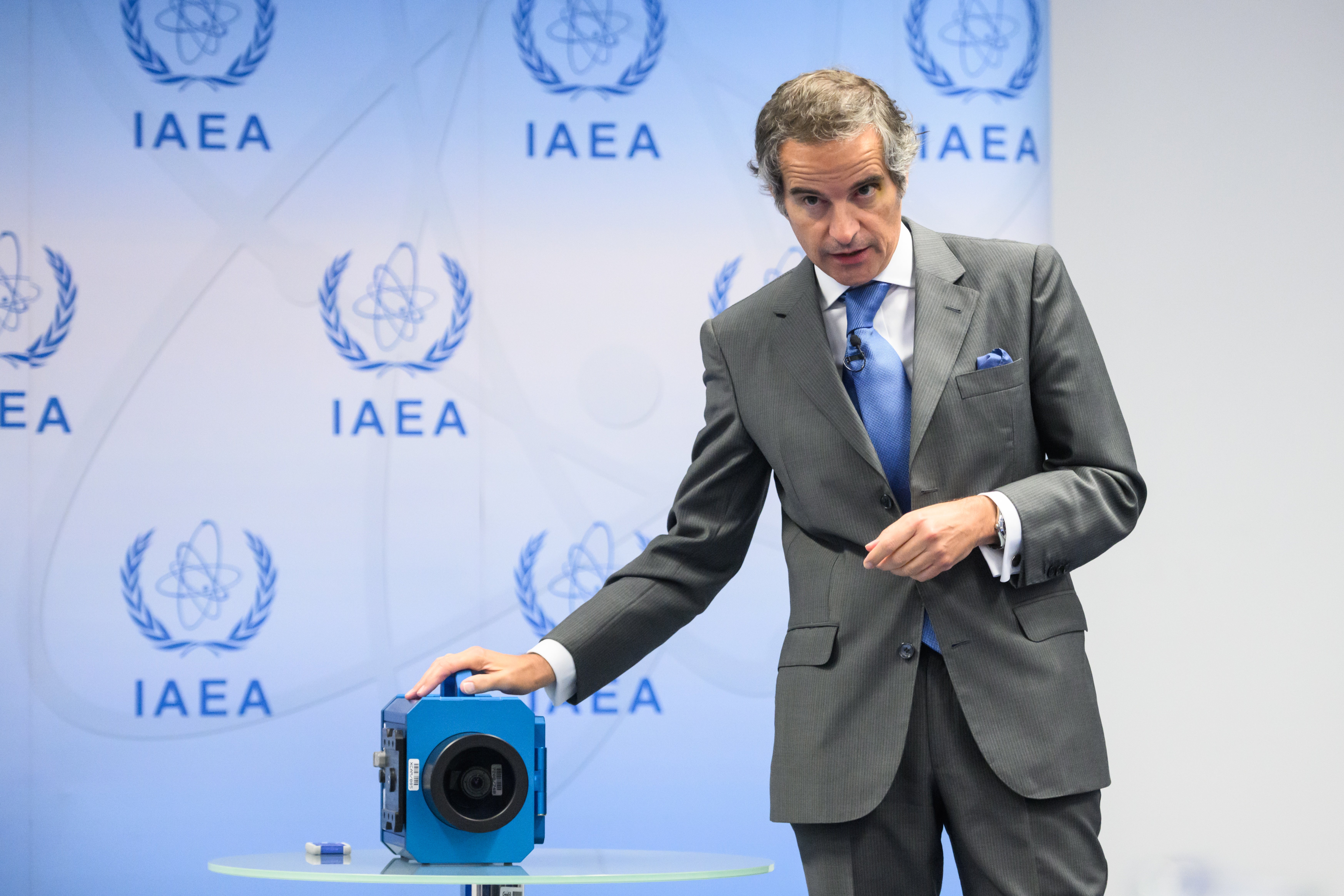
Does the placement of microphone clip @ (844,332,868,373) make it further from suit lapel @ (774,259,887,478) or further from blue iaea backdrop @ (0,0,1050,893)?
blue iaea backdrop @ (0,0,1050,893)

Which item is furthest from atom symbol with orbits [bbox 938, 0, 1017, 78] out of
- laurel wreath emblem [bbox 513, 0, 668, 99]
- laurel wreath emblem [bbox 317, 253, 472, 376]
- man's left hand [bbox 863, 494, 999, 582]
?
man's left hand [bbox 863, 494, 999, 582]

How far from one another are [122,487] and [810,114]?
94.1 inches

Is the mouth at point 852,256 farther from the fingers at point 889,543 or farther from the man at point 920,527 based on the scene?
the fingers at point 889,543

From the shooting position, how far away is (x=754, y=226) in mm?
3408

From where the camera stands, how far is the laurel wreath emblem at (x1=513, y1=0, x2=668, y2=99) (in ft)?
11.0

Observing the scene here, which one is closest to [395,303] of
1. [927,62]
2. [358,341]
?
[358,341]

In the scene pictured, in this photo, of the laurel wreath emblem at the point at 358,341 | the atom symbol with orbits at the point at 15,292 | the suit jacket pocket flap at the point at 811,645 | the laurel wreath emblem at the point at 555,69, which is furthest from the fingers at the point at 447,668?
the atom symbol with orbits at the point at 15,292

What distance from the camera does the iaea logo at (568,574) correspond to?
329cm

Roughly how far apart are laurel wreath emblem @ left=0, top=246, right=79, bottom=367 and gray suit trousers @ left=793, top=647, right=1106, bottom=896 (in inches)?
102

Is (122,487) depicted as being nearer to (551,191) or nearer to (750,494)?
(551,191)

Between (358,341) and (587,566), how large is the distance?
31.7 inches

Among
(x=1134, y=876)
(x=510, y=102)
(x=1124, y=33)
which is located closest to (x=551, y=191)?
(x=510, y=102)

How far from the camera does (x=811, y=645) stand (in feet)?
4.93

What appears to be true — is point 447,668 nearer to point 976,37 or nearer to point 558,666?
point 558,666
